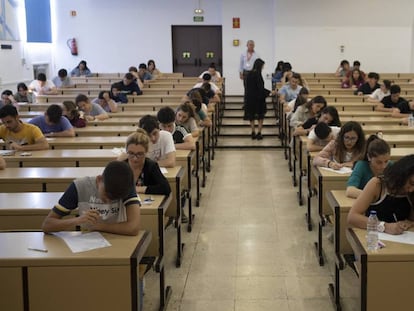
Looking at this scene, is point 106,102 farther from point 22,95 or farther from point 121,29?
point 121,29

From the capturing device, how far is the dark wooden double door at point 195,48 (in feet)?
55.9

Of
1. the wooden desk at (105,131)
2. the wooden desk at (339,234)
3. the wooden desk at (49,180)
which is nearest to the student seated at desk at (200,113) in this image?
the wooden desk at (105,131)

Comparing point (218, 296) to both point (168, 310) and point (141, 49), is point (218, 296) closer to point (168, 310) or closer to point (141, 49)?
point (168, 310)

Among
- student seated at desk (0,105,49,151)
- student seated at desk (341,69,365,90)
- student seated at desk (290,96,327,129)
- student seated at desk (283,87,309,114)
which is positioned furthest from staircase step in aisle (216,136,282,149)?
student seated at desk (0,105,49,151)

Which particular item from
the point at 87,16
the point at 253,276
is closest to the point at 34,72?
the point at 87,16

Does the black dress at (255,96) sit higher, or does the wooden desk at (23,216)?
the black dress at (255,96)

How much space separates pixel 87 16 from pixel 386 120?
39.7 ft

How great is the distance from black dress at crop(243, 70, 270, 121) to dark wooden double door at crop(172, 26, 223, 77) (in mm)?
6749

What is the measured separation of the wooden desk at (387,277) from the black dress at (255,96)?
7.88 m

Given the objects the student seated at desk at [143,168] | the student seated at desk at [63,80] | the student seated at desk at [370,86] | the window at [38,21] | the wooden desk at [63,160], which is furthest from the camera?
the window at [38,21]

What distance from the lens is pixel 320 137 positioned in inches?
224

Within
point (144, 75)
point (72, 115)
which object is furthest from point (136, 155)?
point (144, 75)

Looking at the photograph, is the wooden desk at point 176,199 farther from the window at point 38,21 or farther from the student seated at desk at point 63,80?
the window at point 38,21

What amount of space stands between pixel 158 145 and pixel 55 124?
7.18 ft
